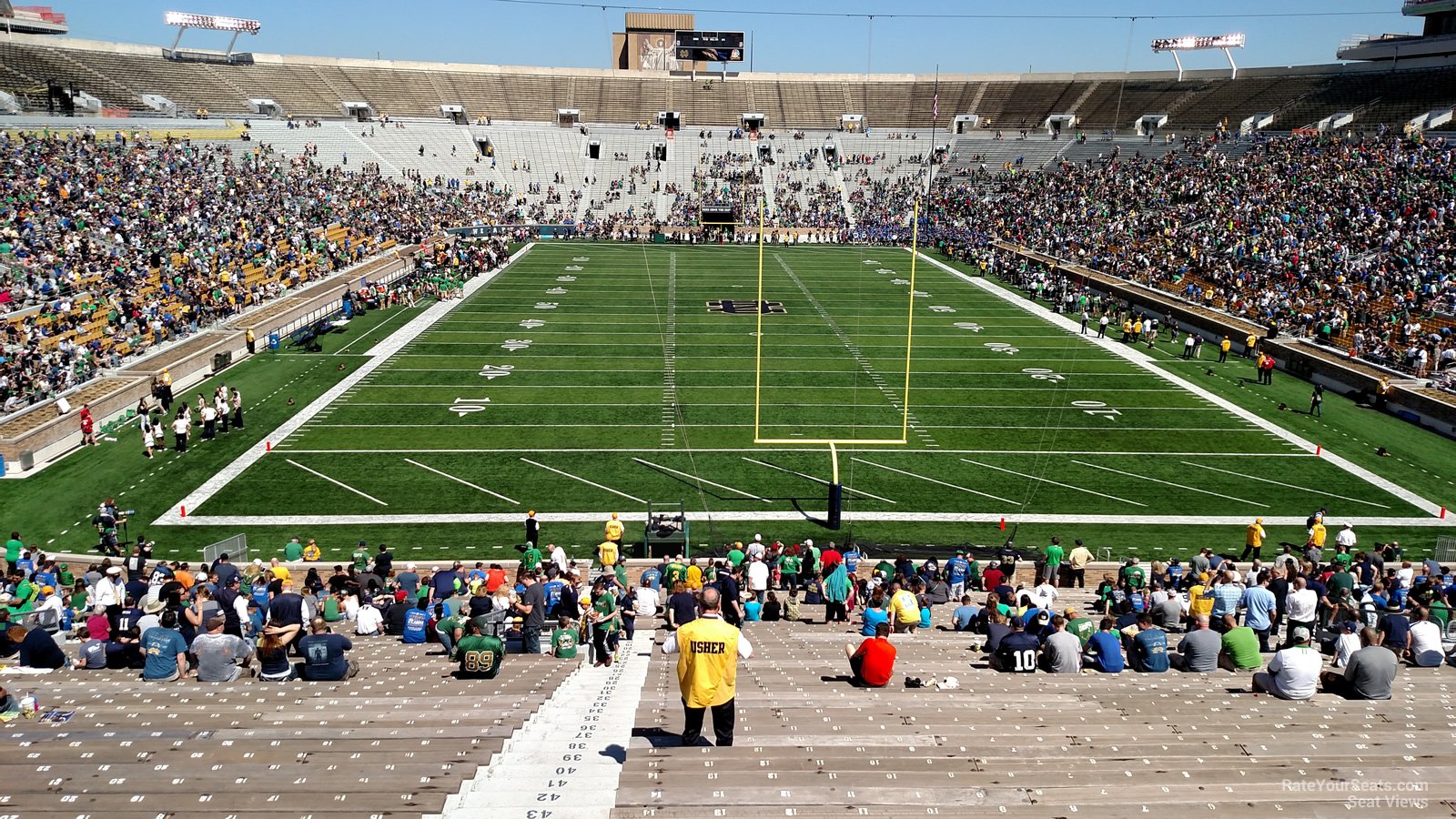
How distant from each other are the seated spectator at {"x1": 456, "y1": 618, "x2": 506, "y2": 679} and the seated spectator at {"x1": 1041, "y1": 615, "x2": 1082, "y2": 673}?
501cm

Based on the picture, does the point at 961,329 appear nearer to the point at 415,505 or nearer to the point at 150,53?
the point at 415,505

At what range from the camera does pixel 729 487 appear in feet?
64.2

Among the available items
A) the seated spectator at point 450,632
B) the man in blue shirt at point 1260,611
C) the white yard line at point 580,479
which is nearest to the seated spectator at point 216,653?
the seated spectator at point 450,632

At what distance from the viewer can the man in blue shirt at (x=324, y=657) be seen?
29.4 feet

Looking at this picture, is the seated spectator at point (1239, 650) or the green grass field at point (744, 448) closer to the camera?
the seated spectator at point (1239, 650)

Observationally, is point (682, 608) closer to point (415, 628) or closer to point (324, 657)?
point (324, 657)

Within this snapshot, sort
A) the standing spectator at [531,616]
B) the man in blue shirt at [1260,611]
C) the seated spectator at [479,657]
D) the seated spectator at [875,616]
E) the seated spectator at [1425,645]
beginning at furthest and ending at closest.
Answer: the man in blue shirt at [1260,611] < the seated spectator at [875,616] < the standing spectator at [531,616] < the seated spectator at [1425,645] < the seated spectator at [479,657]

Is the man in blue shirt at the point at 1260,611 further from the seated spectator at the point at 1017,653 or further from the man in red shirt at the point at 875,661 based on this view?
the man in red shirt at the point at 875,661

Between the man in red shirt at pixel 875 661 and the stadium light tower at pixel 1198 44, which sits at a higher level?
the stadium light tower at pixel 1198 44

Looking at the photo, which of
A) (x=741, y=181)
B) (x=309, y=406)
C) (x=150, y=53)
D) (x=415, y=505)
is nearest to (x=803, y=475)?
(x=415, y=505)

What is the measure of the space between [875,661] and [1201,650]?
3112 mm

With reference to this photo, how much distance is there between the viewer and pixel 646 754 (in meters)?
6.47

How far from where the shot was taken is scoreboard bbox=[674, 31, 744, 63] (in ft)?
295

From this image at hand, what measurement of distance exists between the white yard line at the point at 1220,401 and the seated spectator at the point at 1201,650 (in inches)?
481
